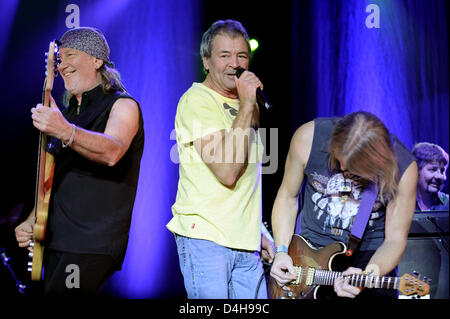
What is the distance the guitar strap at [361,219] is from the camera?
2.81 m

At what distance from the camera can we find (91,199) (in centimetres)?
248

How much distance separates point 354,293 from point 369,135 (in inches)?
32.6

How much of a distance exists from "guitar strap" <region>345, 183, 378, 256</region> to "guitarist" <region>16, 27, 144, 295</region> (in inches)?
46.1

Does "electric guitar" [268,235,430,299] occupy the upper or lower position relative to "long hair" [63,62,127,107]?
lower

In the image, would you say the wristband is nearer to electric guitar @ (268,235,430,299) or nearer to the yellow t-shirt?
electric guitar @ (268,235,430,299)

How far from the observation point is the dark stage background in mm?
4703

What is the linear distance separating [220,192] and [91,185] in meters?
0.61

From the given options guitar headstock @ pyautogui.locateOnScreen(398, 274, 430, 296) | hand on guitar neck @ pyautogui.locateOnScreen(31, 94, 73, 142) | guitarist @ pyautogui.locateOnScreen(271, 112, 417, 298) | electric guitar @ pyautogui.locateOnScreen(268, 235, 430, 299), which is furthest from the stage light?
hand on guitar neck @ pyautogui.locateOnScreen(31, 94, 73, 142)

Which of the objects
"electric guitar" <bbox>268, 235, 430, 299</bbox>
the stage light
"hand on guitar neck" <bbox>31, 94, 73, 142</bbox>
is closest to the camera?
"hand on guitar neck" <bbox>31, 94, 73, 142</bbox>

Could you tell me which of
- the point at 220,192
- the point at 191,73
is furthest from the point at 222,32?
the point at 191,73

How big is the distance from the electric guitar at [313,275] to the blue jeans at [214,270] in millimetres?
379

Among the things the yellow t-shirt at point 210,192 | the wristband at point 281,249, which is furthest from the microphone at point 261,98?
the wristband at point 281,249

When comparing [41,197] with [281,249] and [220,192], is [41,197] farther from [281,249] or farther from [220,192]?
[281,249]
